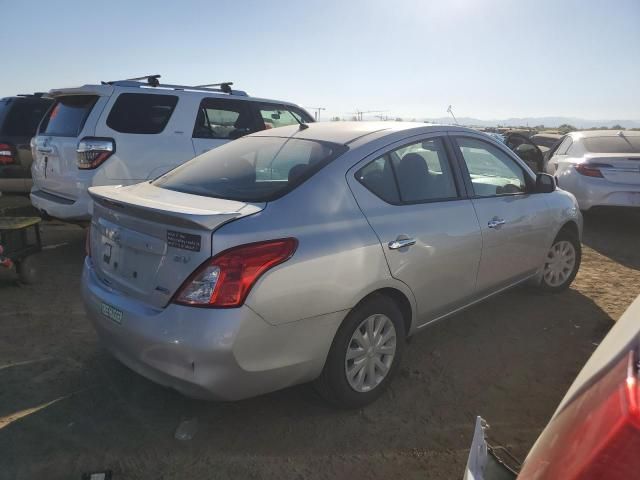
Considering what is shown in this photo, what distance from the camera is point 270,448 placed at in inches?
105

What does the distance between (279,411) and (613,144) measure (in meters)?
7.44

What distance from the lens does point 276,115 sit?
6.95 meters

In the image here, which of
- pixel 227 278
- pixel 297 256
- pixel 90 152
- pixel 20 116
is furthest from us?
pixel 20 116

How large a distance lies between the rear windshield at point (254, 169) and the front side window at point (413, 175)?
0.26 metres

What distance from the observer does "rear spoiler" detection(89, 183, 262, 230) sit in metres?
2.34

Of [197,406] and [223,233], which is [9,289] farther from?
[223,233]

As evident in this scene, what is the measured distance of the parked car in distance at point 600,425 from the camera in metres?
1.08

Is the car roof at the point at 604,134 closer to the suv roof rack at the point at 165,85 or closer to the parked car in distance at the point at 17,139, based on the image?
the suv roof rack at the point at 165,85

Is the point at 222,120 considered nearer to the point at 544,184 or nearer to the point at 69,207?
the point at 69,207

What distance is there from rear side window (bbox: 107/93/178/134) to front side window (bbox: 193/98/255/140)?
1.19 ft

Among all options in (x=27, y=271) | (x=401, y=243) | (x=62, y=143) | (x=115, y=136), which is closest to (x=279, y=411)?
(x=401, y=243)

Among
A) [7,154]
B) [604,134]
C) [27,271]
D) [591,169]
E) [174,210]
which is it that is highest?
[604,134]

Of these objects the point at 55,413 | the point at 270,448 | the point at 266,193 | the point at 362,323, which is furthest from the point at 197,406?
the point at 266,193

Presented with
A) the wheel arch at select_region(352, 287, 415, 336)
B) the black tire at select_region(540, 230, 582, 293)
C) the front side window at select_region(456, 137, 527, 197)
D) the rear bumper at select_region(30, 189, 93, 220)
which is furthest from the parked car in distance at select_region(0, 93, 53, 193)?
the black tire at select_region(540, 230, 582, 293)
